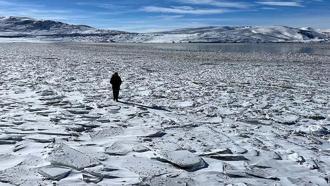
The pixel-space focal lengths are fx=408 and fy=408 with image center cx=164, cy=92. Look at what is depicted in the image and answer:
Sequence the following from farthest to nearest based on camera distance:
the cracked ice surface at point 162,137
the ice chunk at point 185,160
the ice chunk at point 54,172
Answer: the ice chunk at point 185,160 < the cracked ice surface at point 162,137 < the ice chunk at point 54,172

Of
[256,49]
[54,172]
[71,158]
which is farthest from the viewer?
[256,49]

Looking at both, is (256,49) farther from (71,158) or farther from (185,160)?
(71,158)

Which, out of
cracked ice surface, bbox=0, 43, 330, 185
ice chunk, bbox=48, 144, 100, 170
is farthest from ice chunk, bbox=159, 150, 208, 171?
ice chunk, bbox=48, 144, 100, 170

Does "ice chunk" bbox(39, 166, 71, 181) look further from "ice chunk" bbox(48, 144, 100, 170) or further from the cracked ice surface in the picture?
"ice chunk" bbox(48, 144, 100, 170)

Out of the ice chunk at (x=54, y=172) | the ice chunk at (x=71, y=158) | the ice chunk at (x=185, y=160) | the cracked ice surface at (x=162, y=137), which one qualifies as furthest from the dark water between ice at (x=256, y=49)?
the ice chunk at (x=54, y=172)

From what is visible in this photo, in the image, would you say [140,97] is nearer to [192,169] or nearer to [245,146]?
[245,146]

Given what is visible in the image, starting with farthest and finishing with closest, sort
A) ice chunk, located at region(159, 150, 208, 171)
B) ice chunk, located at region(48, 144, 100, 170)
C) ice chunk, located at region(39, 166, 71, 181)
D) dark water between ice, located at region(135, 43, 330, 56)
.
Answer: dark water between ice, located at region(135, 43, 330, 56) → ice chunk, located at region(159, 150, 208, 171) → ice chunk, located at region(48, 144, 100, 170) → ice chunk, located at region(39, 166, 71, 181)

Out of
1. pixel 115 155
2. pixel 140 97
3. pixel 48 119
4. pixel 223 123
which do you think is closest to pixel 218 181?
pixel 115 155

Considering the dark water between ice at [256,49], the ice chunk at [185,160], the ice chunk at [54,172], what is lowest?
the ice chunk at [185,160]

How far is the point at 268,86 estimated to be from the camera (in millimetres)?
16781

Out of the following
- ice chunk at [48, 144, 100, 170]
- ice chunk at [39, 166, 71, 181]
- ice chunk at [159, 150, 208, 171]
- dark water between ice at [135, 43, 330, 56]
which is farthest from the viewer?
dark water between ice at [135, 43, 330, 56]

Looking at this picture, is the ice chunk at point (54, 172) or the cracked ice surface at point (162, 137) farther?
the cracked ice surface at point (162, 137)

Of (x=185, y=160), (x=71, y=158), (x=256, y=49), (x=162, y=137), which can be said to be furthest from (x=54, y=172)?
(x=256, y=49)

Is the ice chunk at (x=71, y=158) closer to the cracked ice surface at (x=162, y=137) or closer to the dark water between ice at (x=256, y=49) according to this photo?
the cracked ice surface at (x=162, y=137)
